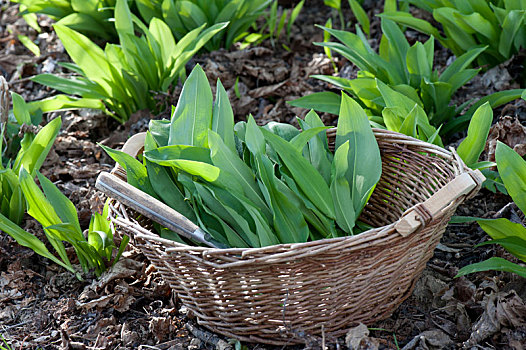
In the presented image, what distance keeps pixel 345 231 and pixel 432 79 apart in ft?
3.03

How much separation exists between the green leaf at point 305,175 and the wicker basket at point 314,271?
216mm

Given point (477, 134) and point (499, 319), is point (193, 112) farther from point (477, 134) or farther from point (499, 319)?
point (499, 319)

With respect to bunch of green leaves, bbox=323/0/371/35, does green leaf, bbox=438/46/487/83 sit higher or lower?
lower

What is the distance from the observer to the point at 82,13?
3.06 metres

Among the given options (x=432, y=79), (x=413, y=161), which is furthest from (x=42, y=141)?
(x=432, y=79)

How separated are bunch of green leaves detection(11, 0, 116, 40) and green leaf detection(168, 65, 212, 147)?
1.42 meters

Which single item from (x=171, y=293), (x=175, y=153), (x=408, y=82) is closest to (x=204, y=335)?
(x=171, y=293)

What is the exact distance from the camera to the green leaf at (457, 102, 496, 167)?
6.10 feet

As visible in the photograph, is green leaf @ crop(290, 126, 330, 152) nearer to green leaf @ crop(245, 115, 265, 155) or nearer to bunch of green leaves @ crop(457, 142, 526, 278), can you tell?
green leaf @ crop(245, 115, 265, 155)

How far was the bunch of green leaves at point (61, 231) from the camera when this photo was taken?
1.88m

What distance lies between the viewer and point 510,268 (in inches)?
64.4

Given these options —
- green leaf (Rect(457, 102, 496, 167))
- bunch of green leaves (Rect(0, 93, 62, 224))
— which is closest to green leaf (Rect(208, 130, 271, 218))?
green leaf (Rect(457, 102, 496, 167))

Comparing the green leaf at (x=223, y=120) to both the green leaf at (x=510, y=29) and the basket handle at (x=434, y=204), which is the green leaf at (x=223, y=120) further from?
the green leaf at (x=510, y=29)

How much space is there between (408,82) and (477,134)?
1.66 ft
